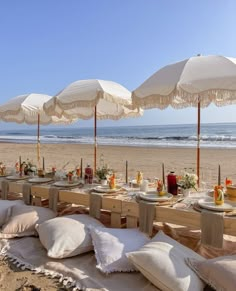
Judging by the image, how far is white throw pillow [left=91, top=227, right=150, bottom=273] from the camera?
219 centimetres

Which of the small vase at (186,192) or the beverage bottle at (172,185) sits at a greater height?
the beverage bottle at (172,185)

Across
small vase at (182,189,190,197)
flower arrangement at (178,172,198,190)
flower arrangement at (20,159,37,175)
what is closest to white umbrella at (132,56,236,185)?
flower arrangement at (178,172,198,190)

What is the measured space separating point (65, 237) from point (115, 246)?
0.50 meters

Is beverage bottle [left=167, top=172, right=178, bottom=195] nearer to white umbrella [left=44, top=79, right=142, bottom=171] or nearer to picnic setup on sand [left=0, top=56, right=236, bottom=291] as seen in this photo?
picnic setup on sand [left=0, top=56, right=236, bottom=291]

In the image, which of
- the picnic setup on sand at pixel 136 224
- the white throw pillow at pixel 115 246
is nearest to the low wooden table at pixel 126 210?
the picnic setup on sand at pixel 136 224

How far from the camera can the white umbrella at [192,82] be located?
2.77 meters

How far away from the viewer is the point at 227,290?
173 cm

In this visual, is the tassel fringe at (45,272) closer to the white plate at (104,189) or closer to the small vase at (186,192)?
the white plate at (104,189)

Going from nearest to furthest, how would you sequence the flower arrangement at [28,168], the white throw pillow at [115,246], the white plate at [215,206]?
1. the white throw pillow at [115,246]
2. the white plate at [215,206]
3. the flower arrangement at [28,168]

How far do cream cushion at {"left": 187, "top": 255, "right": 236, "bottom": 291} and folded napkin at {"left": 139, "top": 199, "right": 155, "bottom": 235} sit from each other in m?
0.66

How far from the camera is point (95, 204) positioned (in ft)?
9.88

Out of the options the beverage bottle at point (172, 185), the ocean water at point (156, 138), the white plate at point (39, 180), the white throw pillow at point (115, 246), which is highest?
the ocean water at point (156, 138)

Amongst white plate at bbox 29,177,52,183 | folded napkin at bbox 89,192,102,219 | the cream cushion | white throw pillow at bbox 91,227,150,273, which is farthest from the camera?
white plate at bbox 29,177,52,183

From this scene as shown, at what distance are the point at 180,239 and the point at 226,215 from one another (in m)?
0.78
